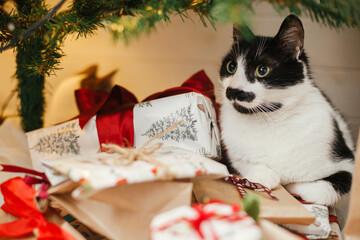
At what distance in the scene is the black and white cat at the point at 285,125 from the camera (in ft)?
2.30

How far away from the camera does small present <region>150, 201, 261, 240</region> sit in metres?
0.40

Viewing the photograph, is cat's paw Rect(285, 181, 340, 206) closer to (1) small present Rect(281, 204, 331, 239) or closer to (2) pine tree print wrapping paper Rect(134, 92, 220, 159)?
(1) small present Rect(281, 204, 331, 239)

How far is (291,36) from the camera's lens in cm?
69

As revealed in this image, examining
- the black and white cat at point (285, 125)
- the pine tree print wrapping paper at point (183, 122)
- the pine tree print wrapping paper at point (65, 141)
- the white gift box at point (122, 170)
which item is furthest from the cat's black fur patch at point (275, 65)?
the pine tree print wrapping paper at point (65, 141)

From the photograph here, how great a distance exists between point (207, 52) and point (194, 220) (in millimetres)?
832

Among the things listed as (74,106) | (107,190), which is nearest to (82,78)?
(74,106)

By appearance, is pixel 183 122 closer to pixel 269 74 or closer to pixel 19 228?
pixel 269 74

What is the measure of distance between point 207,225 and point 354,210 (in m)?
0.29

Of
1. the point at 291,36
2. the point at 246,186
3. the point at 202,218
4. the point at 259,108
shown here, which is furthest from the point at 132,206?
the point at 291,36

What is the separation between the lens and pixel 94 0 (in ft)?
2.15

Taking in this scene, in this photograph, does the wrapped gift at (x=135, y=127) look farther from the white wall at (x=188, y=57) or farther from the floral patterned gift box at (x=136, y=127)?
the white wall at (x=188, y=57)

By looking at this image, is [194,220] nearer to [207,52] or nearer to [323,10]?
[323,10]

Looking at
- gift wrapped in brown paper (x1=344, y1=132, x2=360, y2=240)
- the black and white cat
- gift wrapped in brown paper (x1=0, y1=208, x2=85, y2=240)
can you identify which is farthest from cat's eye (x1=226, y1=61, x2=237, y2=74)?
gift wrapped in brown paper (x1=0, y1=208, x2=85, y2=240)

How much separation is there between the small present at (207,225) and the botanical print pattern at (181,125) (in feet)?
0.95
